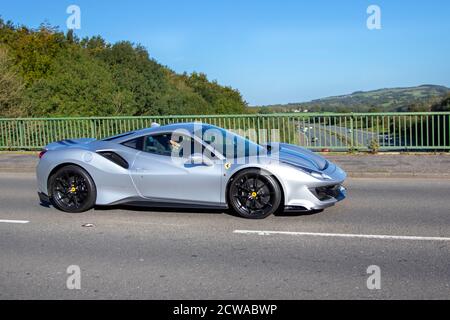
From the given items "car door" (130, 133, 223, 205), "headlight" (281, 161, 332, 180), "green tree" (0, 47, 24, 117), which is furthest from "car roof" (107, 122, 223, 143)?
"green tree" (0, 47, 24, 117)

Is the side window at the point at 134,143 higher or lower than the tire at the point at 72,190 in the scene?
higher

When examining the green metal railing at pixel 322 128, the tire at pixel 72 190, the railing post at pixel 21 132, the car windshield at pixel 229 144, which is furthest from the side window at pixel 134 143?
the railing post at pixel 21 132

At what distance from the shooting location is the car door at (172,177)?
279 inches

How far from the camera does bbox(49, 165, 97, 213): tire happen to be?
298 inches

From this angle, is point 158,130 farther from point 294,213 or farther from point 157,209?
point 294,213

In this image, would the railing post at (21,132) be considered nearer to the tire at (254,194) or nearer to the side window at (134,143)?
the side window at (134,143)

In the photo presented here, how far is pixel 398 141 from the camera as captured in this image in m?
14.6

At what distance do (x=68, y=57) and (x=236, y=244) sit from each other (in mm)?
48272

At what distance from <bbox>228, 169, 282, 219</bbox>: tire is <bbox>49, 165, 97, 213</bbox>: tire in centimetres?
219

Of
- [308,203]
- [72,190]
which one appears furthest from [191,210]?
[308,203]

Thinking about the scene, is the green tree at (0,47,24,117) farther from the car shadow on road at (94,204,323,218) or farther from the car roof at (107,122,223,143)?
the car roof at (107,122,223,143)

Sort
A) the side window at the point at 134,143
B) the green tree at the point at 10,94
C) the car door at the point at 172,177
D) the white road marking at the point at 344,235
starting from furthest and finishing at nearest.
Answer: the green tree at the point at 10,94 → the side window at the point at 134,143 → the car door at the point at 172,177 → the white road marking at the point at 344,235
